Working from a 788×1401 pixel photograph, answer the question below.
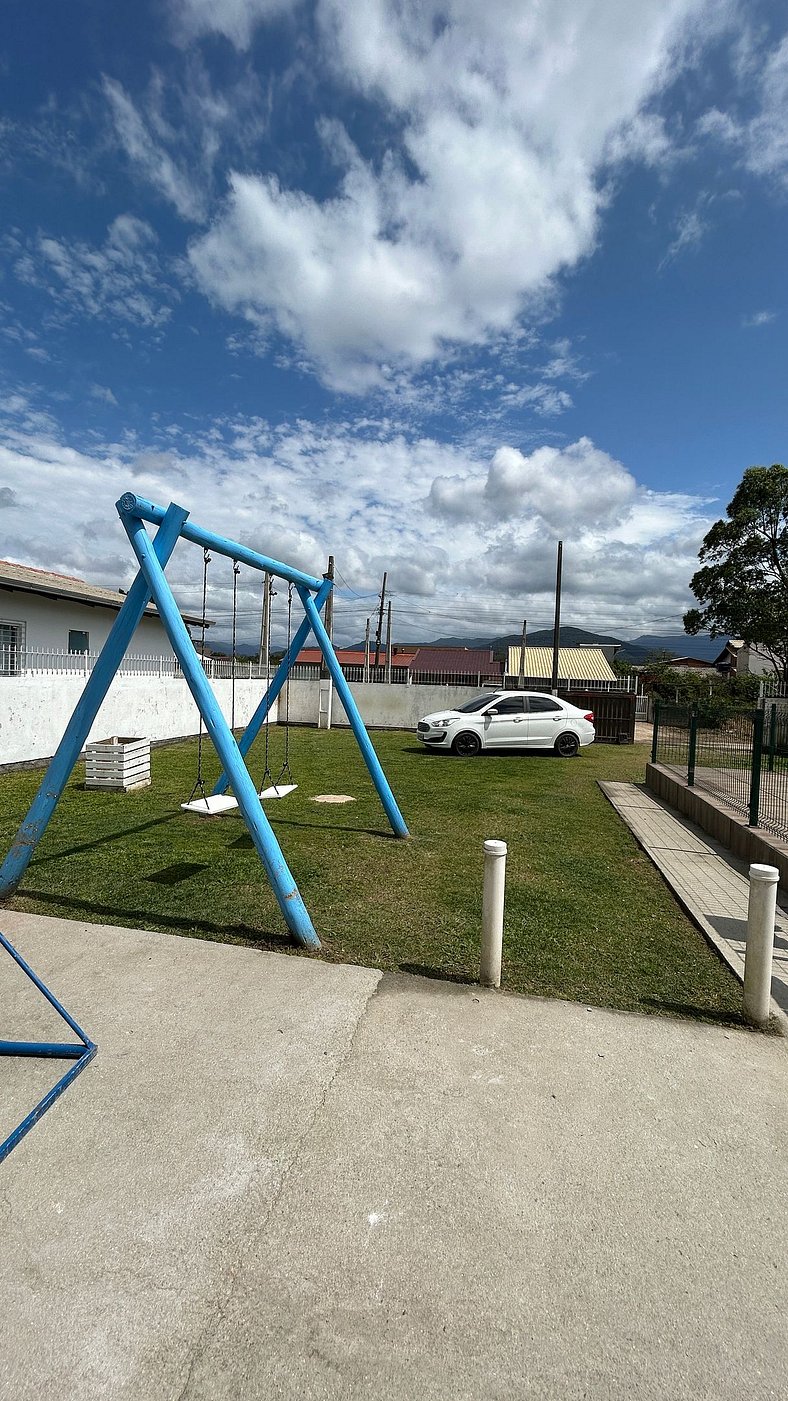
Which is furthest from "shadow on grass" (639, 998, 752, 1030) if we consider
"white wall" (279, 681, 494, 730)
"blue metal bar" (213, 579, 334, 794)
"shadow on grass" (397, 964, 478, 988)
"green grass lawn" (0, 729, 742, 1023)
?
"white wall" (279, 681, 494, 730)

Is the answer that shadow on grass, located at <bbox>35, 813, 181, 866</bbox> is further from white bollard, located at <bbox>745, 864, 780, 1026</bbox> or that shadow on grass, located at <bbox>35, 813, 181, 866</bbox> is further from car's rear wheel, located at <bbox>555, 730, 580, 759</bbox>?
car's rear wheel, located at <bbox>555, 730, 580, 759</bbox>

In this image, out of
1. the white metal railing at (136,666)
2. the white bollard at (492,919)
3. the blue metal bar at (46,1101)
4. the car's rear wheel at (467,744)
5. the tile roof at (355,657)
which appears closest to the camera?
the blue metal bar at (46,1101)

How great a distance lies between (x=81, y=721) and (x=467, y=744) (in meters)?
11.7

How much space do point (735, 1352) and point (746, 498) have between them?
25592 mm

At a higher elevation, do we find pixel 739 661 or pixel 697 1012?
pixel 739 661

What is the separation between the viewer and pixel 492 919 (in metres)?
3.80

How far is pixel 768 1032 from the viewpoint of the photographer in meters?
3.46

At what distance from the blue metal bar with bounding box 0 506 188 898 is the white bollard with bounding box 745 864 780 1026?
4.21 metres

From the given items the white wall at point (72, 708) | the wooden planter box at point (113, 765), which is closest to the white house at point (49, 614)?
the white wall at point (72, 708)

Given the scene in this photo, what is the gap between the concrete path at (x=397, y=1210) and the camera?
172 centimetres

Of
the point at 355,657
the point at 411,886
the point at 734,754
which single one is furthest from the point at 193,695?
the point at 355,657

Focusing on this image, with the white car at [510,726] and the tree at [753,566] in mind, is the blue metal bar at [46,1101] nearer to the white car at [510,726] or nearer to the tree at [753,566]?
the white car at [510,726]

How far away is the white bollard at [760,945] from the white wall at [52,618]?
16704 millimetres

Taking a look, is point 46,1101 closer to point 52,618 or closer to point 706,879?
point 706,879
